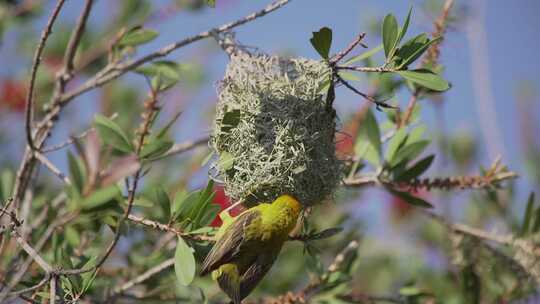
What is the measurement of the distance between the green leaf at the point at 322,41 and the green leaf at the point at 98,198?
2.51 ft

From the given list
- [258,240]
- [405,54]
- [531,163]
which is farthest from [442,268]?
[405,54]

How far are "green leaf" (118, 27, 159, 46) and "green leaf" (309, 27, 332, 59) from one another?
112cm

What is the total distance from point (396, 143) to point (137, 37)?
3.97ft

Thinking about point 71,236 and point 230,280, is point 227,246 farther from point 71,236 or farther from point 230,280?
point 71,236

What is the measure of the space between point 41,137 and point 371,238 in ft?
10.3

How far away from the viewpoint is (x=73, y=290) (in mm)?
1964

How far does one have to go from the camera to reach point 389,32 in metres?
1.88

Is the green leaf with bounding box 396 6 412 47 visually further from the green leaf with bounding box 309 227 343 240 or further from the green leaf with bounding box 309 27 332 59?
the green leaf with bounding box 309 227 343 240

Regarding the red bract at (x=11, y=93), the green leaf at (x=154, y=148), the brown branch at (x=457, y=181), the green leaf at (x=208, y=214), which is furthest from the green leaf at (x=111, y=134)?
the red bract at (x=11, y=93)

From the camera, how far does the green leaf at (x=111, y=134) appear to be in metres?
1.88

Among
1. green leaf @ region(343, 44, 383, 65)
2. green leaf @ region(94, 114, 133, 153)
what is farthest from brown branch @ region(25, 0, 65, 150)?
green leaf @ region(343, 44, 383, 65)

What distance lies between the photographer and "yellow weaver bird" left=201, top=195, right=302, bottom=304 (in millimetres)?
2148

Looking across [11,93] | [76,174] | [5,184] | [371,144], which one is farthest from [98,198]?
[11,93]

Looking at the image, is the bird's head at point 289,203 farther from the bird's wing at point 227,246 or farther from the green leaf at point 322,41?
the green leaf at point 322,41
